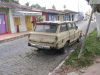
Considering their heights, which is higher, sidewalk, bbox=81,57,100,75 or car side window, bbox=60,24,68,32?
car side window, bbox=60,24,68,32

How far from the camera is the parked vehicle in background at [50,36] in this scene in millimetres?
11180

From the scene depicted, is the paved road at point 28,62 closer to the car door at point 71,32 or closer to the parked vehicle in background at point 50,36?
the parked vehicle in background at point 50,36

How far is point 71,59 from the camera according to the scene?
9.68 metres

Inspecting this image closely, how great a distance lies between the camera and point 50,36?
11242mm

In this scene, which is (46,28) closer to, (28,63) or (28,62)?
(28,62)

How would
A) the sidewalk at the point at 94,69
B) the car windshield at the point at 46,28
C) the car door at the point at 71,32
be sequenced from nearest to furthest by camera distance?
the sidewalk at the point at 94,69 → the car windshield at the point at 46,28 → the car door at the point at 71,32

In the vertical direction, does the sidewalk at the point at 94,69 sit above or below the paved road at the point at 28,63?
above

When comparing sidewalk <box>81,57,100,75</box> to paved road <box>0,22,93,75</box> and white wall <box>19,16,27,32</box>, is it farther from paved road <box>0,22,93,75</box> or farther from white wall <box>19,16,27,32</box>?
white wall <box>19,16,27,32</box>

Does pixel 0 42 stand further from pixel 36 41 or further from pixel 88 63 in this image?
pixel 88 63

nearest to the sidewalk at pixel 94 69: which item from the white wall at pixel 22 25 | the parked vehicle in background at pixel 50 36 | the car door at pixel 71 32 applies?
the parked vehicle in background at pixel 50 36

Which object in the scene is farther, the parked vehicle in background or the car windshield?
the car windshield

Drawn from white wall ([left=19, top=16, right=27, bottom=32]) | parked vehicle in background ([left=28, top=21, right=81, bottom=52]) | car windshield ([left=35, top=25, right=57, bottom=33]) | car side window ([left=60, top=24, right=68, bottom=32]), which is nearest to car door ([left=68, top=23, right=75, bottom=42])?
parked vehicle in background ([left=28, top=21, right=81, bottom=52])

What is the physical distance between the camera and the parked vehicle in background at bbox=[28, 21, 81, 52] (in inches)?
440

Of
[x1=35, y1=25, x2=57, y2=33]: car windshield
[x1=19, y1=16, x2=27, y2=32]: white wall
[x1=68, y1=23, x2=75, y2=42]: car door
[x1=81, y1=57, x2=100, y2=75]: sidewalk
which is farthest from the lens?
[x1=19, y1=16, x2=27, y2=32]: white wall
